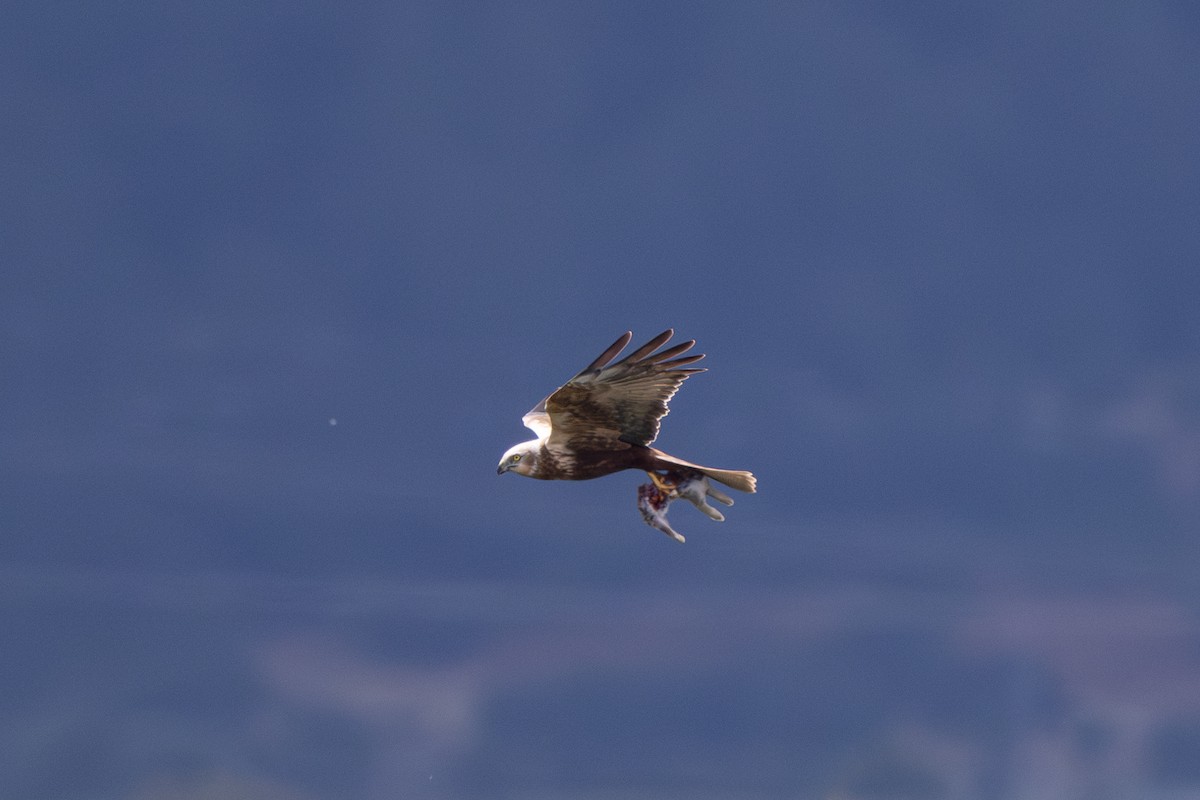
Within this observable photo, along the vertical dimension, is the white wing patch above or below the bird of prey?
above

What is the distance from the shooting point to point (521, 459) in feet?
77.0

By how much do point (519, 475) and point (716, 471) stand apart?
321 cm

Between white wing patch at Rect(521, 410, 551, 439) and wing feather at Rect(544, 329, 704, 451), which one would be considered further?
white wing patch at Rect(521, 410, 551, 439)

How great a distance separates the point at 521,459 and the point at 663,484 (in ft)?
7.61

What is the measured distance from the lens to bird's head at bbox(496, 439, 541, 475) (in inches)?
922

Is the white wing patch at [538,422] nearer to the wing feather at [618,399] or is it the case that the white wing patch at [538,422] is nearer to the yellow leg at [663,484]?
the wing feather at [618,399]

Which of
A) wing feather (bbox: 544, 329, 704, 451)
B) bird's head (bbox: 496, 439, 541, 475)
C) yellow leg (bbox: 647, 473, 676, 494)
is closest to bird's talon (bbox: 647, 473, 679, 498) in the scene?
yellow leg (bbox: 647, 473, 676, 494)

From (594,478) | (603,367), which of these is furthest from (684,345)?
(594,478)

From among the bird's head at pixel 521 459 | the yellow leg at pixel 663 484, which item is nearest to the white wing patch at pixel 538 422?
the bird's head at pixel 521 459

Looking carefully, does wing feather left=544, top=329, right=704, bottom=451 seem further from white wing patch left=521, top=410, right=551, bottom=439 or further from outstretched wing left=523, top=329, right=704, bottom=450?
white wing patch left=521, top=410, right=551, bottom=439

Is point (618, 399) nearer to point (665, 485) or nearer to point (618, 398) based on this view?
point (618, 398)

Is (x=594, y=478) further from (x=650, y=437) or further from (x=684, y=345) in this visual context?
(x=684, y=345)

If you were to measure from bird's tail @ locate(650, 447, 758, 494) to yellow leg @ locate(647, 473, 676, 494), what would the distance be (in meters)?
0.23

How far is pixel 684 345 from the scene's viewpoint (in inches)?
882
